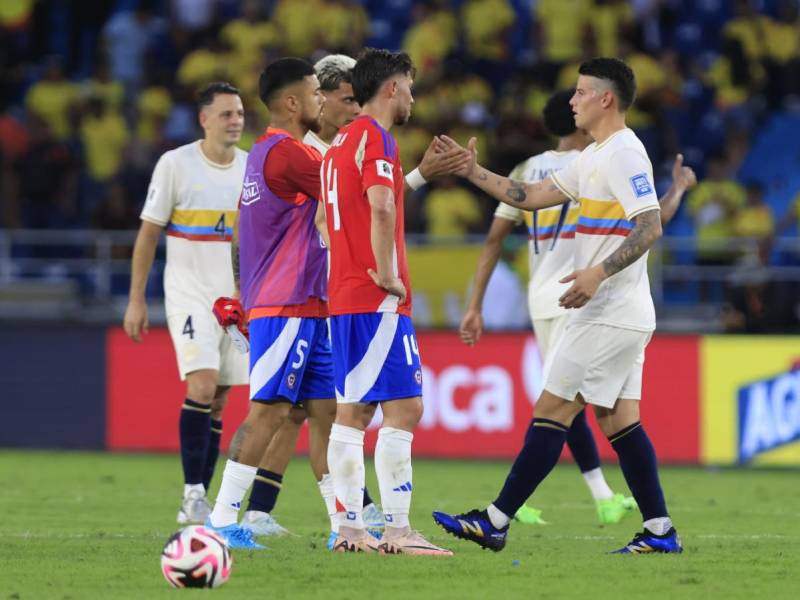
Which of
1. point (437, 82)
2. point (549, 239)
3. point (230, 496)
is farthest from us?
point (437, 82)

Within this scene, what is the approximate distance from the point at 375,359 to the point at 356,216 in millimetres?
698

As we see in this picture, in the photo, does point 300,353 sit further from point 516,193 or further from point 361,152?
point 516,193

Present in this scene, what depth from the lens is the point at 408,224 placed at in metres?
18.8

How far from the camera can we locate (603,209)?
8.11m

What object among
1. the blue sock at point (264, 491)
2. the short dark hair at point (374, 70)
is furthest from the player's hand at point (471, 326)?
the short dark hair at point (374, 70)

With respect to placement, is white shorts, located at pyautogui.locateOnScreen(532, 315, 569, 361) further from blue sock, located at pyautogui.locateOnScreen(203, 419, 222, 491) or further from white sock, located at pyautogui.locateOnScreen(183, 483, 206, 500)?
white sock, located at pyautogui.locateOnScreen(183, 483, 206, 500)

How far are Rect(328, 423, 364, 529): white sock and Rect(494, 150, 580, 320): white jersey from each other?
8.97 feet

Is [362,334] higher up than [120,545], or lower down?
higher up

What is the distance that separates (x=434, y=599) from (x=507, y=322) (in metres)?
10.4

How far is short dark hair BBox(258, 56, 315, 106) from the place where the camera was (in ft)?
28.2

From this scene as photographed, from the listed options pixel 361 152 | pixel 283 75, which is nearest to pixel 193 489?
pixel 283 75

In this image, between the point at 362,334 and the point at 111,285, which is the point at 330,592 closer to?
the point at 362,334

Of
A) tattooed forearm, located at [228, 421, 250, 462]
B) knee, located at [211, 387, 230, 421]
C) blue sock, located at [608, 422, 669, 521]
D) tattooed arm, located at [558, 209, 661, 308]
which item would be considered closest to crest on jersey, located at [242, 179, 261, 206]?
tattooed forearm, located at [228, 421, 250, 462]

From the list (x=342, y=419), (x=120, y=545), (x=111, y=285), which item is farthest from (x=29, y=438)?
(x=342, y=419)
